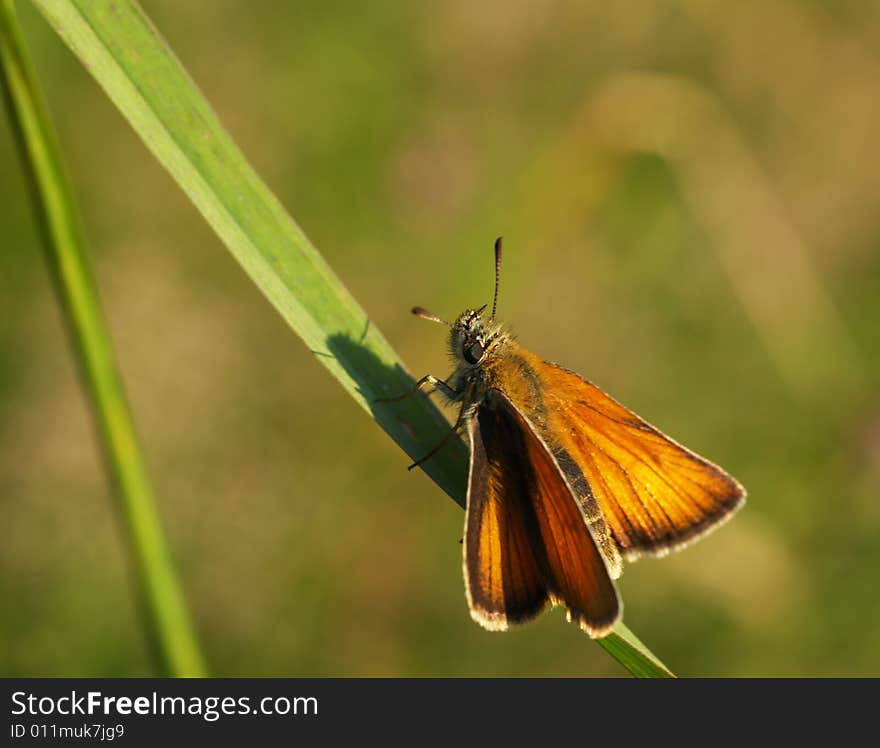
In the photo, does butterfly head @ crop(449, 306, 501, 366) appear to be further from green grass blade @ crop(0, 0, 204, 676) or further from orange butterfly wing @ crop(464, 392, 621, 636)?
green grass blade @ crop(0, 0, 204, 676)

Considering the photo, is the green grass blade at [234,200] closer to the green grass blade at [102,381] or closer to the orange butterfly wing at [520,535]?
the orange butterfly wing at [520,535]

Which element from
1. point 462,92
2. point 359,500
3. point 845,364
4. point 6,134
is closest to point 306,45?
point 462,92

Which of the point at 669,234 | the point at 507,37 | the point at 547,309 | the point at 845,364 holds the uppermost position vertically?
the point at 507,37

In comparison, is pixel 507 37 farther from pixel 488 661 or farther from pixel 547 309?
pixel 488 661

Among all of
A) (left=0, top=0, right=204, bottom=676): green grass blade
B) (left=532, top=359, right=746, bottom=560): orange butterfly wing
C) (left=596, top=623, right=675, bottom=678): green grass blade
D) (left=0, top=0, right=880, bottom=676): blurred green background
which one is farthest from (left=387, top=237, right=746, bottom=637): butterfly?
(left=0, top=0, right=880, bottom=676): blurred green background

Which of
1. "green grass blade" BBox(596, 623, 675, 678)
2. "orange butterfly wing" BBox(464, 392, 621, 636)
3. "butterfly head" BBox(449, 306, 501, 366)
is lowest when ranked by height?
"green grass blade" BBox(596, 623, 675, 678)

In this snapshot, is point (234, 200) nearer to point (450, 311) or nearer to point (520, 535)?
point (520, 535)
